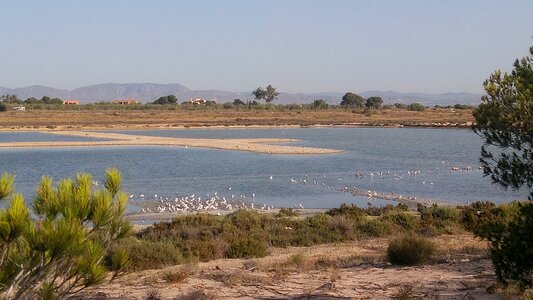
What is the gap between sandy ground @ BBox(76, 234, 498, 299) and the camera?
1023 centimetres

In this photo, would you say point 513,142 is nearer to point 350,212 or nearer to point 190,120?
point 350,212

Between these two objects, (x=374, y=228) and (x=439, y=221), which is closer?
(x=374, y=228)

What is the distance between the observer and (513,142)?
831cm

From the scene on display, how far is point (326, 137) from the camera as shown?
227 ft

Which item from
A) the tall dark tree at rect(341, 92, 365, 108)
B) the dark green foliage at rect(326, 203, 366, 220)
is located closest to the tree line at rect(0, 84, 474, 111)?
the tall dark tree at rect(341, 92, 365, 108)

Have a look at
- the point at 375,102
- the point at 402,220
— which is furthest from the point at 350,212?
the point at 375,102

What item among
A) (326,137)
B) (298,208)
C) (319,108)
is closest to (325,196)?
(298,208)

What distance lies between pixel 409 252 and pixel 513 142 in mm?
4812

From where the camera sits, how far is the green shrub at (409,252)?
503 inches

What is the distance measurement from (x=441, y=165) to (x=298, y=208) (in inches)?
785

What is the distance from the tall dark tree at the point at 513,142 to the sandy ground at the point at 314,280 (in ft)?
5.23

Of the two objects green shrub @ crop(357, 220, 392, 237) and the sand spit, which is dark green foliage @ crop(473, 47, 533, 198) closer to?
green shrub @ crop(357, 220, 392, 237)

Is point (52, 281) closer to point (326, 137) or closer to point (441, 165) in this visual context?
point (441, 165)

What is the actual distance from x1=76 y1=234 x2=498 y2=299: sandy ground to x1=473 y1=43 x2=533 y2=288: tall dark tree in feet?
5.23
